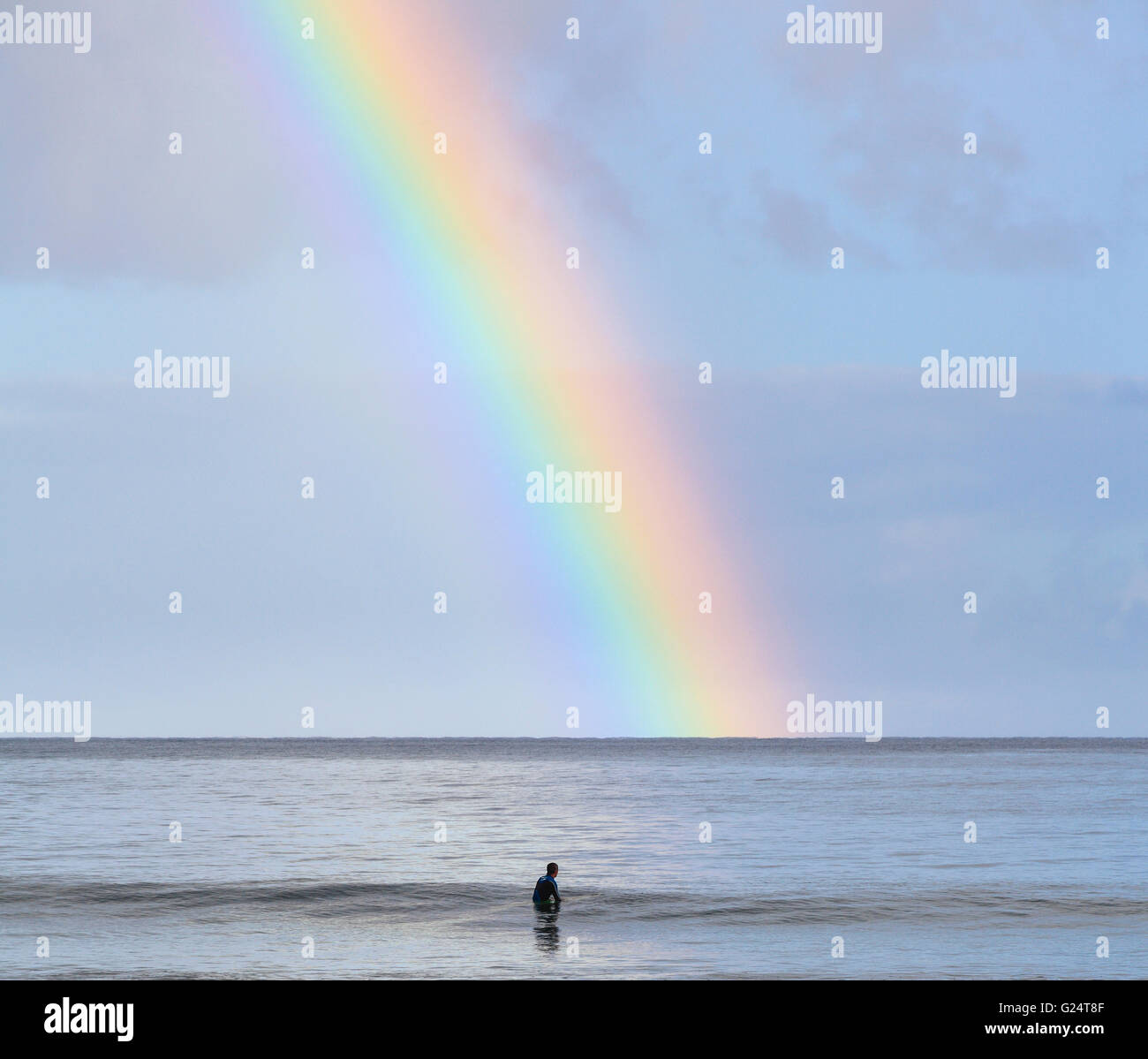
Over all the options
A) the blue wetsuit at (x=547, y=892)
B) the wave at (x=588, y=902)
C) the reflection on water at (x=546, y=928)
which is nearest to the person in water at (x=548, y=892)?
the blue wetsuit at (x=547, y=892)

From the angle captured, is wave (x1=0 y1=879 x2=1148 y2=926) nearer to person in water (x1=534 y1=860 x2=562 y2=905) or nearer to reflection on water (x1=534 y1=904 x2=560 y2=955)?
reflection on water (x1=534 y1=904 x2=560 y2=955)

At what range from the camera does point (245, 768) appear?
15662 cm

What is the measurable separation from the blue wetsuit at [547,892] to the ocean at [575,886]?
1.85 ft

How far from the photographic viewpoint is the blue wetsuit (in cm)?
3737

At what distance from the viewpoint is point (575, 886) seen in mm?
44375

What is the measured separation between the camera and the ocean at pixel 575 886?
31.3 metres

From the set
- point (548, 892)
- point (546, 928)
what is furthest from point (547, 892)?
point (546, 928)

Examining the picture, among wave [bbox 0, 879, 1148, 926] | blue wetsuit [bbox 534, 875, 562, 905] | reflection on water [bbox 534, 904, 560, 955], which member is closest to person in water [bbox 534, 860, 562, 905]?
blue wetsuit [bbox 534, 875, 562, 905]

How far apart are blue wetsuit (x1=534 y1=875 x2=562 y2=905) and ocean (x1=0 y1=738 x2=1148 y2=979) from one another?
56 centimetres

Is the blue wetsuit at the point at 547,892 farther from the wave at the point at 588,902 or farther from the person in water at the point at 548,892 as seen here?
the wave at the point at 588,902

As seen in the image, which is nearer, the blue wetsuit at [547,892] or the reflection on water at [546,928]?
the reflection on water at [546,928]

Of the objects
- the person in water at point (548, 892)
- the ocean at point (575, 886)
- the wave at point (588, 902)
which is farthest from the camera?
the wave at point (588, 902)
